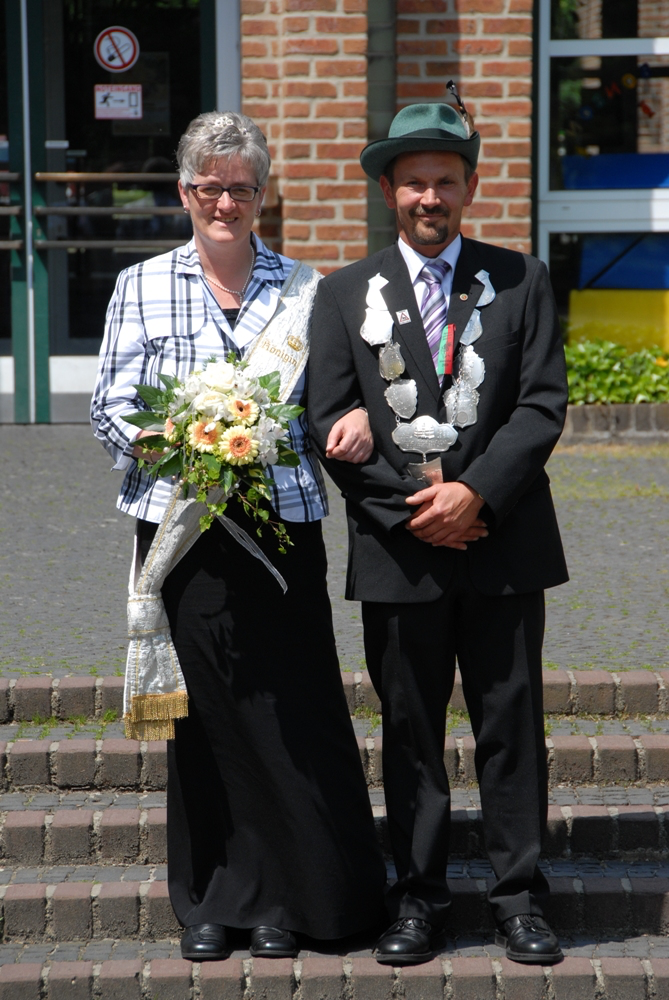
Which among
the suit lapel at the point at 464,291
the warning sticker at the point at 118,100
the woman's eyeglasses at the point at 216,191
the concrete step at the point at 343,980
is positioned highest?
the warning sticker at the point at 118,100

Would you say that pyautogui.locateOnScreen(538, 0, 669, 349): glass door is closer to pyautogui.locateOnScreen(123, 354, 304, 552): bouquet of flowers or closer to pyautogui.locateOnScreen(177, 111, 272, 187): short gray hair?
pyautogui.locateOnScreen(177, 111, 272, 187): short gray hair

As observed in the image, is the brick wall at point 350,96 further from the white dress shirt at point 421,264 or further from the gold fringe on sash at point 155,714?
the gold fringe on sash at point 155,714

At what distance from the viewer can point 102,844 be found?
406 centimetres

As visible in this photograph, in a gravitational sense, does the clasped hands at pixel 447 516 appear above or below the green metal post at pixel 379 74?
below

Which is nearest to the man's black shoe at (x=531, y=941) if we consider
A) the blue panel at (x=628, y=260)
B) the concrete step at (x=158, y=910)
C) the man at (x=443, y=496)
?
the man at (x=443, y=496)

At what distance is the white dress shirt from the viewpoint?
345 cm

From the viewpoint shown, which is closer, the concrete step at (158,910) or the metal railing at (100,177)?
the concrete step at (158,910)

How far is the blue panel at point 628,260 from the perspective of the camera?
28.9ft

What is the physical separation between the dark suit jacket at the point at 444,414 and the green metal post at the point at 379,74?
→ 4908mm

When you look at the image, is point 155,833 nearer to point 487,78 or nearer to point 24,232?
point 24,232

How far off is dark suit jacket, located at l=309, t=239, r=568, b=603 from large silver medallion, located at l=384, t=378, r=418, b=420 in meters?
0.02

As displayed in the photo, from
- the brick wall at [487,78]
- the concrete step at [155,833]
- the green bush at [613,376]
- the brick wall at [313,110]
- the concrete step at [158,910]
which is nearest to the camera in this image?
the concrete step at [158,910]

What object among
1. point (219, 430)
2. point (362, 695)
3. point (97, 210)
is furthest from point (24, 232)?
point (219, 430)

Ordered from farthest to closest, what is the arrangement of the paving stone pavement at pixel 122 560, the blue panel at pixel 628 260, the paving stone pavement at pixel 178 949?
the blue panel at pixel 628 260 < the paving stone pavement at pixel 122 560 < the paving stone pavement at pixel 178 949
